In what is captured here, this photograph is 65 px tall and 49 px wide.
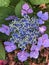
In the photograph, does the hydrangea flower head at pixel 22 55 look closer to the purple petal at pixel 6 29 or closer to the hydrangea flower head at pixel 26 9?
the purple petal at pixel 6 29

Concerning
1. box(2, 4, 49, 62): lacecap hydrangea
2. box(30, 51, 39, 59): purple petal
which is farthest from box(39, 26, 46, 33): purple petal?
box(30, 51, 39, 59): purple petal

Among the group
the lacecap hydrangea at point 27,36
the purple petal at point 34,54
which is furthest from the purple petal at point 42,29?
the purple petal at point 34,54

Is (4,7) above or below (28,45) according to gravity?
above

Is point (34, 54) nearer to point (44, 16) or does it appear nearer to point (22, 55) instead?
point (22, 55)

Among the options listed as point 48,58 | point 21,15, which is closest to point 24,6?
point 21,15

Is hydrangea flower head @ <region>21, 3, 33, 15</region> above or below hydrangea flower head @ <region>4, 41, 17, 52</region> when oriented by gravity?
above

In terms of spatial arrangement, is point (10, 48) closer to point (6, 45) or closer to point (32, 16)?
point (6, 45)

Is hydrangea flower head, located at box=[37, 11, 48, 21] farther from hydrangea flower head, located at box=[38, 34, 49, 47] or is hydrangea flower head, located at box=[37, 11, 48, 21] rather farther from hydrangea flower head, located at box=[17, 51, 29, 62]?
hydrangea flower head, located at box=[17, 51, 29, 62]

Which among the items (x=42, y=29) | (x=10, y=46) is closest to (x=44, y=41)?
(x=42, y=29)

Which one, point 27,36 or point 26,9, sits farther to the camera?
point 26,9

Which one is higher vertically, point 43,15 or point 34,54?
point 43,15

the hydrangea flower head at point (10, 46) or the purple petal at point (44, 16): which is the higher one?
the purple petal at point (44, 16)
